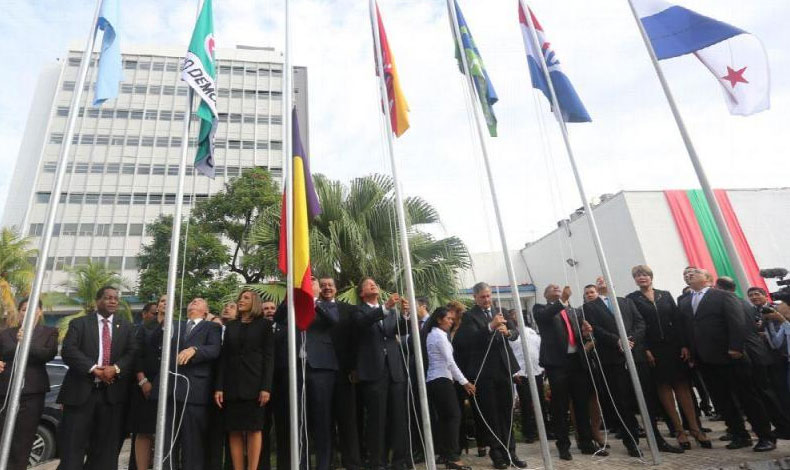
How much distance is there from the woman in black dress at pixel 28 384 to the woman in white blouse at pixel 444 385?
3665 millimetres

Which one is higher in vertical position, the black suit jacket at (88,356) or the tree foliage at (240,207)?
the tree foliage at (240,207)

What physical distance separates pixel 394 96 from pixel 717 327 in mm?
4284

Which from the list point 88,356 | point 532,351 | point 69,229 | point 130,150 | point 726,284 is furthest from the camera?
point 130,150

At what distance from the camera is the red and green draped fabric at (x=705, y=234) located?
19.5 meters

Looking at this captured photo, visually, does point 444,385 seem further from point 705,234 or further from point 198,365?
point 705,234

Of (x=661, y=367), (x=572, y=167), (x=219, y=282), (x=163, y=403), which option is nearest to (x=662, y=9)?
(x=572, y=167)

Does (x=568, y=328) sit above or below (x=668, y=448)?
above

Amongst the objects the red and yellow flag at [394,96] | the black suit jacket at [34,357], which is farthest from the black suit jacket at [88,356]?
the red and yellow flag at [394,96]

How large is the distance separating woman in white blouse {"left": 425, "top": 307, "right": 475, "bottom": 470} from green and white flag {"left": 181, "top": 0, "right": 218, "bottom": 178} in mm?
2954

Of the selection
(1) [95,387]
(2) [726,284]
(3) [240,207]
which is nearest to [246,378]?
(1) [95,387]

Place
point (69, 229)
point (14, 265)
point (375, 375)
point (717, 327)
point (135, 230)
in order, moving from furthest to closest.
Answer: point (135, 230) < point (69, 229) < point (14, 265) < point (717, 327) < point (375, 375)

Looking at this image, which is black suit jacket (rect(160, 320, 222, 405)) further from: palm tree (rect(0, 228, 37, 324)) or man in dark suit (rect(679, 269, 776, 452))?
palm tree (rect(0, 228, 37, 324))

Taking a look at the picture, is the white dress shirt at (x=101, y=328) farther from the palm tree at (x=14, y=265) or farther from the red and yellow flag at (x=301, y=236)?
the palm tree at (x=14, y=265)

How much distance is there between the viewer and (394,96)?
5.30m
